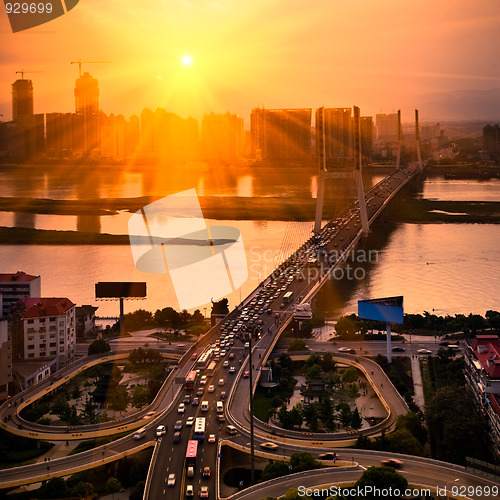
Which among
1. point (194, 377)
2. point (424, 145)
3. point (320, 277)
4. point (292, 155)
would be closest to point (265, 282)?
point (320, 277)

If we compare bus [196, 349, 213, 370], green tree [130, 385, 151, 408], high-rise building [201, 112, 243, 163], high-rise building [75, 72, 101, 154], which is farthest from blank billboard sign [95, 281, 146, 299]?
high-rise building [75, 72, 101, 154]

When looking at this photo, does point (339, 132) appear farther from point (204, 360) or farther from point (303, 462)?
point (303, 462)

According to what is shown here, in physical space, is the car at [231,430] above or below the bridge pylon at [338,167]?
below

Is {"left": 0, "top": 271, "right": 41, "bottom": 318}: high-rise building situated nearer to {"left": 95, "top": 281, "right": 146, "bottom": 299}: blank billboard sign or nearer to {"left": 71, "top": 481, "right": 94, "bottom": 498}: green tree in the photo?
{"left": 95, "top": 281, "right": 146, "bottom": 299}: blank billboard sign

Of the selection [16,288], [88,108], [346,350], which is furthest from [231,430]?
[88,108]

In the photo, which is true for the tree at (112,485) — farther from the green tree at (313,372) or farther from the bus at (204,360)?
the green tree at (313,372)

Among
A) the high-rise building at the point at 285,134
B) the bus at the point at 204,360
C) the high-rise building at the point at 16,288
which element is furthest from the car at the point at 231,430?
the high-rise building at the point at 285,134
